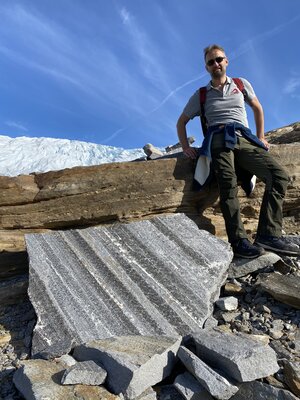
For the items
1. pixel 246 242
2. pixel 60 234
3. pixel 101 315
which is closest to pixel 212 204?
pixel 246 242

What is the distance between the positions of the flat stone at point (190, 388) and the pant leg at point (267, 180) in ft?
A: 11.2

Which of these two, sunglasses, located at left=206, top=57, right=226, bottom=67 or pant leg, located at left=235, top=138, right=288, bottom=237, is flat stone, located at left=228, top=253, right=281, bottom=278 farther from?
sunglasses, located at left=206, top=57, right=226, bottom=67

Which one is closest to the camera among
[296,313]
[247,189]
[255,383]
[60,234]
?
[255,383]

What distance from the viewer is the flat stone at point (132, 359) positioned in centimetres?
342

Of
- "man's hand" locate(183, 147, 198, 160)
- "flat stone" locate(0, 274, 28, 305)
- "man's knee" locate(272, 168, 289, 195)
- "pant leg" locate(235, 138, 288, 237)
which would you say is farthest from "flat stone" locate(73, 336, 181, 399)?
"man's hand" locate(183, 147, 198, 160)

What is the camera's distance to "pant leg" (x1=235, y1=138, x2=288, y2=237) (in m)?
6.50

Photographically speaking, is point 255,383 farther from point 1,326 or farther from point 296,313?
point 1,326

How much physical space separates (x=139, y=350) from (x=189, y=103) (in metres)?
5.10

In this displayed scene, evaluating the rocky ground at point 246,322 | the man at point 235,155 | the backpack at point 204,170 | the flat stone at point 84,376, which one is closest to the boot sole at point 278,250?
the man at point 235,155

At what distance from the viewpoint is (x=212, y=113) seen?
23.3 feet

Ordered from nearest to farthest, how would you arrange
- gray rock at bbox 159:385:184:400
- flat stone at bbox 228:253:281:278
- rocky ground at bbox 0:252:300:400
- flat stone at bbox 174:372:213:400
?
flat stone at bbox 174:372:213:400, gray rock at bbox 159:385:184:400, rocky ground at bbox 0:252:300:400, flat stone at bbox 228:253:281:278

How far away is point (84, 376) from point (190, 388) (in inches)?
40.3

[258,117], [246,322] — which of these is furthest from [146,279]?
[258,117]

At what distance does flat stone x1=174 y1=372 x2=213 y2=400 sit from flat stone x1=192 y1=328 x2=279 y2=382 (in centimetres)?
25
